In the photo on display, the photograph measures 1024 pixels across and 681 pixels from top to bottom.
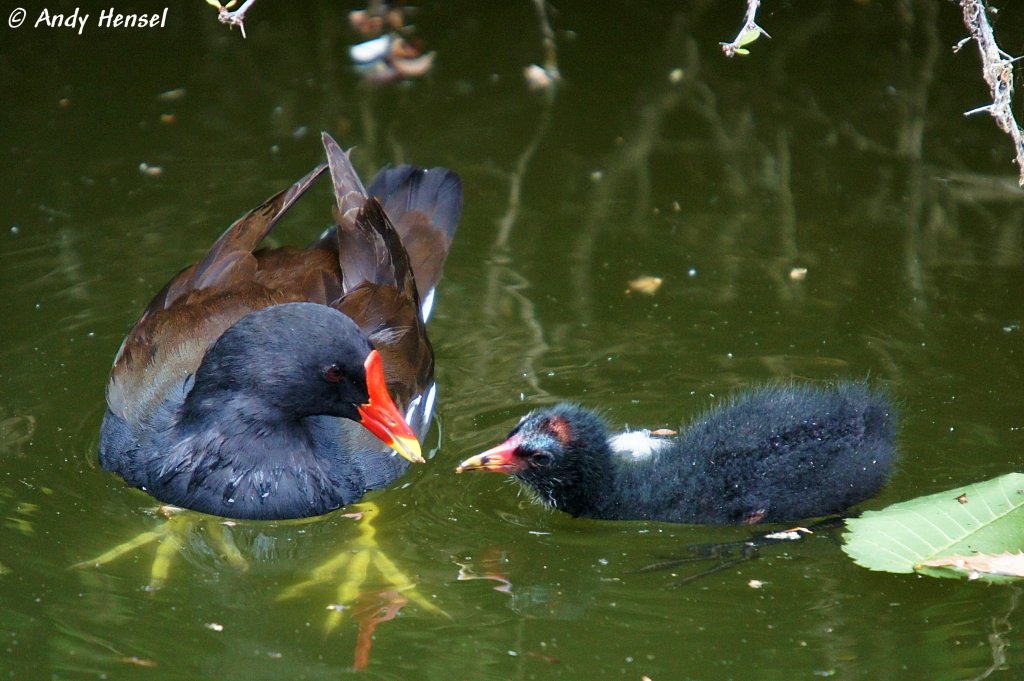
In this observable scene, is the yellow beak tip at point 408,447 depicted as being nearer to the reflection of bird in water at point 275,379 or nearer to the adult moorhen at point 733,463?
the reflection of bird in water at point 275,379

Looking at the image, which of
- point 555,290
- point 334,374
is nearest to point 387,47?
point 555,290

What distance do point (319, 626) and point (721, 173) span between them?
133 inches

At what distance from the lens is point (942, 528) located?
386 cm

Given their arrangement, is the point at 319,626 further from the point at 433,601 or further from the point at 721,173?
the point at 721,173

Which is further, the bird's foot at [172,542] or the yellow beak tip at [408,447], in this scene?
the yellow beak tip at [408,447]

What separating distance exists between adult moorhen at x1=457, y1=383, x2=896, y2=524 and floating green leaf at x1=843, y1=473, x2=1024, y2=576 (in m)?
0.16

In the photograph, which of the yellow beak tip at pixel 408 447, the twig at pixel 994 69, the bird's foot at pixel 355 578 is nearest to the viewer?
the twig at pixel 994 69

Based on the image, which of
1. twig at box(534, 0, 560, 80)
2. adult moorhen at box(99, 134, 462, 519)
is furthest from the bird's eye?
twig at box(534, 0, 560, 80)

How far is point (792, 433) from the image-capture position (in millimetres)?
4125

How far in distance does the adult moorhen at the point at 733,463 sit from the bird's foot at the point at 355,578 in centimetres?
36

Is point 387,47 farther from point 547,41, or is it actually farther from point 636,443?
point 636,443

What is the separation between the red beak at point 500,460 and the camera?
13.5 ft

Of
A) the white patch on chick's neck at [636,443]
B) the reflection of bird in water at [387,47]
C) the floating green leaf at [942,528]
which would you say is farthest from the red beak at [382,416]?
the reflection of bird in water at [387,47]

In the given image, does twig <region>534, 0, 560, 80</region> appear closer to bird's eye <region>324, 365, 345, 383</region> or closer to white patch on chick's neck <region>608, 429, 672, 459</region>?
white patch on chick's neck <region>608, 429, 672, 459</region>
